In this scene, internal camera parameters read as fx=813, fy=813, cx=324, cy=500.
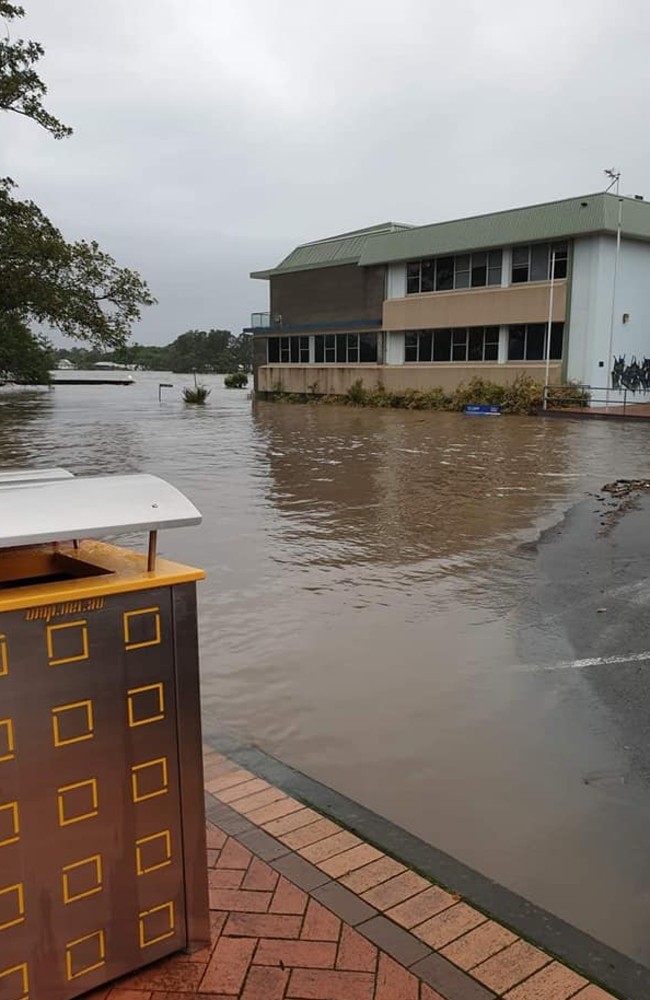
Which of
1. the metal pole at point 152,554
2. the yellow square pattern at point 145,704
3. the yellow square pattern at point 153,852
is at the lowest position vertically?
the yellow square pattern at point 153,852

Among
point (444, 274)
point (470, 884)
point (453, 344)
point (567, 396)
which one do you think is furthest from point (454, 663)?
point (444, 274)

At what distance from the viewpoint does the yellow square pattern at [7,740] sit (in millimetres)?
2016

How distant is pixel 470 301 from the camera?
1441 inches

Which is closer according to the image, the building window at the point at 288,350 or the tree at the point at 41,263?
the tree at the point at 41,263

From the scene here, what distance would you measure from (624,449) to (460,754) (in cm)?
1679

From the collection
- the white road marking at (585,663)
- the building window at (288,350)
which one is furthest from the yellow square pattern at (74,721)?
the building window at (288,350)

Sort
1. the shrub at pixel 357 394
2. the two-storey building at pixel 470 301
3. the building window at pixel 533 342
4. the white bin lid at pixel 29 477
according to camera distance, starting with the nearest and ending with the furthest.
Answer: the white bin lid at pixel 29 477 → the two-storey building at pixel 470 301 → the building window at pixel 533 342 → the shrub at pixel 357 394

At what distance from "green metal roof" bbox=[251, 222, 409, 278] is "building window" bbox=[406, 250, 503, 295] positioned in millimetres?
3033

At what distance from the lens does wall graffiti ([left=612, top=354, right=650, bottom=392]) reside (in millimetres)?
33094

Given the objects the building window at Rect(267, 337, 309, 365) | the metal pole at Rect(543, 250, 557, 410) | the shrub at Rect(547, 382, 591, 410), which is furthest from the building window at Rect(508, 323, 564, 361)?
the building window at Rect(267, 337, 309, 365)

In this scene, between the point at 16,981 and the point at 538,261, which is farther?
the point at 538,261

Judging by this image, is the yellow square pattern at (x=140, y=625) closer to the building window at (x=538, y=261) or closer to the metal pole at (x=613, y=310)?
the metal pole at (x=613, y=310)

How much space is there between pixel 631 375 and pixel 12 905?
34688 mm

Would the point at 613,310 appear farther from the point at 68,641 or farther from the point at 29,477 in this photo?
the point at 68,641
